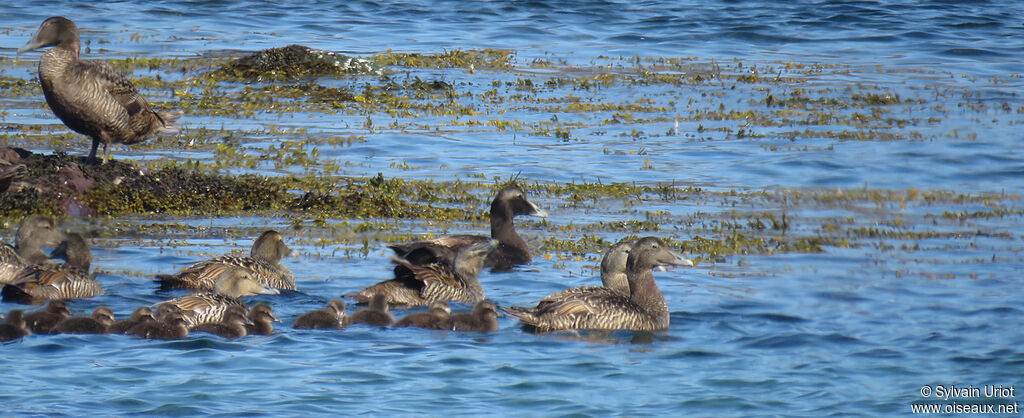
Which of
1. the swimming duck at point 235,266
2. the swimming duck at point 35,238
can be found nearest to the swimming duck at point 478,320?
the swimming duck at point 235,266

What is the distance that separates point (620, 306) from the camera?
34.3ft

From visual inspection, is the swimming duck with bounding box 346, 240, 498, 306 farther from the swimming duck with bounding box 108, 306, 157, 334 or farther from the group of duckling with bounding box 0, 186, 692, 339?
the swimming duck with bounding box 108, 306, 157, 334

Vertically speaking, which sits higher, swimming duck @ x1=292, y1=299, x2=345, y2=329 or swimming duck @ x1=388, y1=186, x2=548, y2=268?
swimming duck @ x1=388, y1=186, x2=548, y2=268

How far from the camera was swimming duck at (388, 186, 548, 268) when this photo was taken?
39.1 ft

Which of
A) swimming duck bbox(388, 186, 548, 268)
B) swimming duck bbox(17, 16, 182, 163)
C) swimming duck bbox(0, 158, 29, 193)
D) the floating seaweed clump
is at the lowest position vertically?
swimming duck bbox(388, 186, 548, 268)

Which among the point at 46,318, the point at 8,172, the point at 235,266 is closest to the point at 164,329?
the point at 46,318

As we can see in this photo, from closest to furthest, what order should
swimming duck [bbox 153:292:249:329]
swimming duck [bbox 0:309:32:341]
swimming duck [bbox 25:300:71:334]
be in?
swimming duck [bbox 0:309:32:341] < swimming duck [bbox 25:300:71:334] < swimming duck [bbox 153:292:249:329]

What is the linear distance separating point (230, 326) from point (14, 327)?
154 cm

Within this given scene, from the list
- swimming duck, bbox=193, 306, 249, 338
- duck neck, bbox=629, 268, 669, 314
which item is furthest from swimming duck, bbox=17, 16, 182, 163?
duck neck, bbox=629, 268, 669, 314

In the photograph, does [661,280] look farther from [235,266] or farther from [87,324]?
[87,324]

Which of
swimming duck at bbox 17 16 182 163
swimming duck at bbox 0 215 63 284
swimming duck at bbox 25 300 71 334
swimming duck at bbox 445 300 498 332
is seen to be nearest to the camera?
swimming duck at bbox 25 300 71 334

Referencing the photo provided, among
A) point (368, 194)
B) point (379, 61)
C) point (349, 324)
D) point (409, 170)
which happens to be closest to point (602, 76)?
point (379, 61)

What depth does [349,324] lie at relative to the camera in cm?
1013

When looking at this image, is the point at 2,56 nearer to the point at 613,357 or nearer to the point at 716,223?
the point at 716,223
